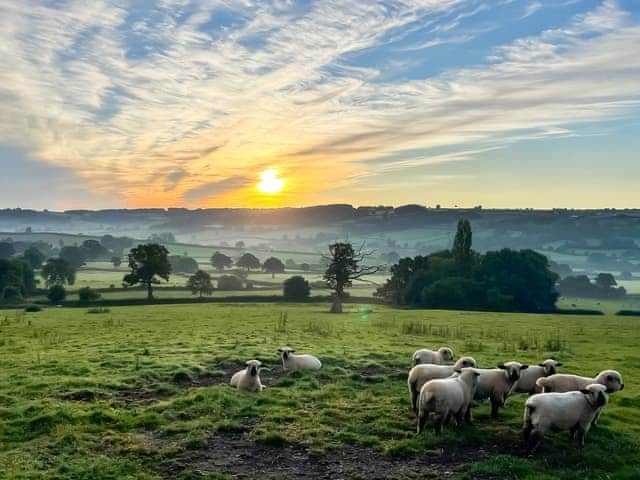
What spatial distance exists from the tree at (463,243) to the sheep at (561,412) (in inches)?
2348

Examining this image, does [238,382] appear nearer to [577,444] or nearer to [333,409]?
[333,409]

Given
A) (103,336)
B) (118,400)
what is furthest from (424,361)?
(103,336)

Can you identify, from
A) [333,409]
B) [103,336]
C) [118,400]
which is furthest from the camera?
[103,336]

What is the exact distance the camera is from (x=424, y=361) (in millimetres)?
17703

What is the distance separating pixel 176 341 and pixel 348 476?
1940cm

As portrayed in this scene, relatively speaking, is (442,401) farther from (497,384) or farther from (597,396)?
(597,396)

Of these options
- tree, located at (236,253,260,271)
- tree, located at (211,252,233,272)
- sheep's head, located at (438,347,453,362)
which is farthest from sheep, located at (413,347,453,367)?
tree, located at (211,252,233,272)

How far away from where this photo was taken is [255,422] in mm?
13086

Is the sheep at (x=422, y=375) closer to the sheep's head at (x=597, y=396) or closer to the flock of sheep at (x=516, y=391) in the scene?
the flock of sheep at (x=516, y=391)

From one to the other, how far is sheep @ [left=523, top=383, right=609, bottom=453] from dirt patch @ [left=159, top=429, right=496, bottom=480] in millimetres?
1090

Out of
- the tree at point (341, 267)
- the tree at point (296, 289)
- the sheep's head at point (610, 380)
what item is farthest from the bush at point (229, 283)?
the sheep's head at point (610, 380)

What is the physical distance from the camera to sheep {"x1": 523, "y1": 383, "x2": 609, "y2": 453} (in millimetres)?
11078

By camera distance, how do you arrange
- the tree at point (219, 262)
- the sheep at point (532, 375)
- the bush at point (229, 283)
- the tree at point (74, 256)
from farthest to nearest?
the tree at point (219, 262) < the tree at point (74, 256) < the bush at point (229, 283) < the sheep at point (532, 375)

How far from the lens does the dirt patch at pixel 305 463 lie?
9.98m
